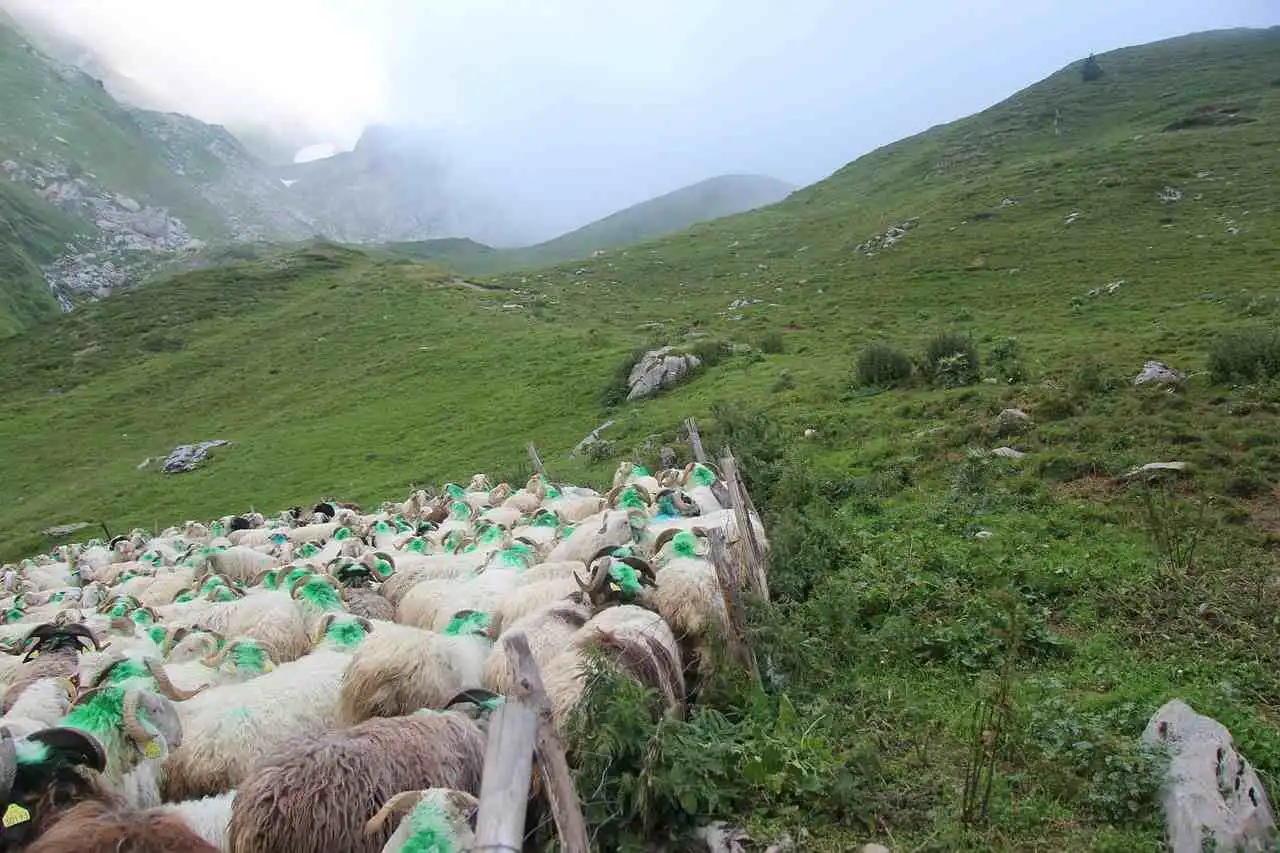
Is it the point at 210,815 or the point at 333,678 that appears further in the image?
the point at 333,678

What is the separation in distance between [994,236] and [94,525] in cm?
4080

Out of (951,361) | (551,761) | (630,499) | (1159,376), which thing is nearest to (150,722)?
(551,761)

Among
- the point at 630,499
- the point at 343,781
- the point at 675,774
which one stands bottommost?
the point at 630,499

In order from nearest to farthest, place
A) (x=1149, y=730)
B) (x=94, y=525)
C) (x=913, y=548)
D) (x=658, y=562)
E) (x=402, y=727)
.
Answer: (x=402, y=727), (x=1149, y=730), (x=658, y=562), (x=913, y=548), (x=94, y=525)

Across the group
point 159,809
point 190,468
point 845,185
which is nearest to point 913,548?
point 159,809

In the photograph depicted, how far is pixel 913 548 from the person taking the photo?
29.4 feet

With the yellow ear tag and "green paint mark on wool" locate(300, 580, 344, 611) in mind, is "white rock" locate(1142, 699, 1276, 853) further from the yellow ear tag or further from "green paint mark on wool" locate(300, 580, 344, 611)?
"green paint mark on wool" locate(300, 580, 344, 611)

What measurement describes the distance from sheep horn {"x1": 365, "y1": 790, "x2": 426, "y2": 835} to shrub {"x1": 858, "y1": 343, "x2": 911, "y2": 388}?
16.9 metres

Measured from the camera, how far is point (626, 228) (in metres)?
138

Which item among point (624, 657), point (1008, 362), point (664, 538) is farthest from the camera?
point (1008, 362)

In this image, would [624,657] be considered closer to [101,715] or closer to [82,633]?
[101,715]

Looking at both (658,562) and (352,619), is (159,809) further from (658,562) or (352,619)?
(658,562)

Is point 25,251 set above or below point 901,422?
above

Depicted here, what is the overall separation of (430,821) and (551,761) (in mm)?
606
